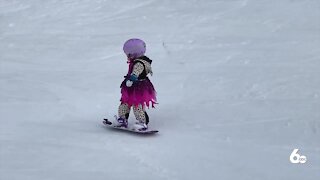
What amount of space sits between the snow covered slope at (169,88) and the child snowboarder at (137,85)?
0.71ft

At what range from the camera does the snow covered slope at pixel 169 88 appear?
575 centimetres

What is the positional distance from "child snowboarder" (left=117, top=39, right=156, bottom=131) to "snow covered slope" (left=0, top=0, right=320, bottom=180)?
22 centimetres

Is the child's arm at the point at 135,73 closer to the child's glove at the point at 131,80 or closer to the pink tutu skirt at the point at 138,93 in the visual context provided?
the child's glove at the point at 131,80

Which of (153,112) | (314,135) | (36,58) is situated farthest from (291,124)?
(36,58)

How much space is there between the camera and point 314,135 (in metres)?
6.53

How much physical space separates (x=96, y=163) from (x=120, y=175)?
A: 13.4 inches

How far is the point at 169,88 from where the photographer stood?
27.6 ft

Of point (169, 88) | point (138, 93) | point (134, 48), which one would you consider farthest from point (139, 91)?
point (169, 88)

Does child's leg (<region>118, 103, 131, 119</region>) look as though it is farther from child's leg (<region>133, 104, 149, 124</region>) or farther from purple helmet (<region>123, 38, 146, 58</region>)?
purple helmet (<region>123, 38, 146, 58</region>)

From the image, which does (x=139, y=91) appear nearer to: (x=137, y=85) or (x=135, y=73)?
(x=137, y=85)

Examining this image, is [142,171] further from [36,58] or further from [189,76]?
[36,58]

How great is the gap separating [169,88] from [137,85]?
1835mm

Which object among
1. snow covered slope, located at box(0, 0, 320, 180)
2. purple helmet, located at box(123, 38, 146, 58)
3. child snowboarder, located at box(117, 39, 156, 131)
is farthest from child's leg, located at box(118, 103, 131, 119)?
purple helmet, located at box(123, 38, 146, 58)

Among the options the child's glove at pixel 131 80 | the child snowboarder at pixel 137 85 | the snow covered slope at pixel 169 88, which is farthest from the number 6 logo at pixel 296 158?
the child's glove at pixel 131 80
